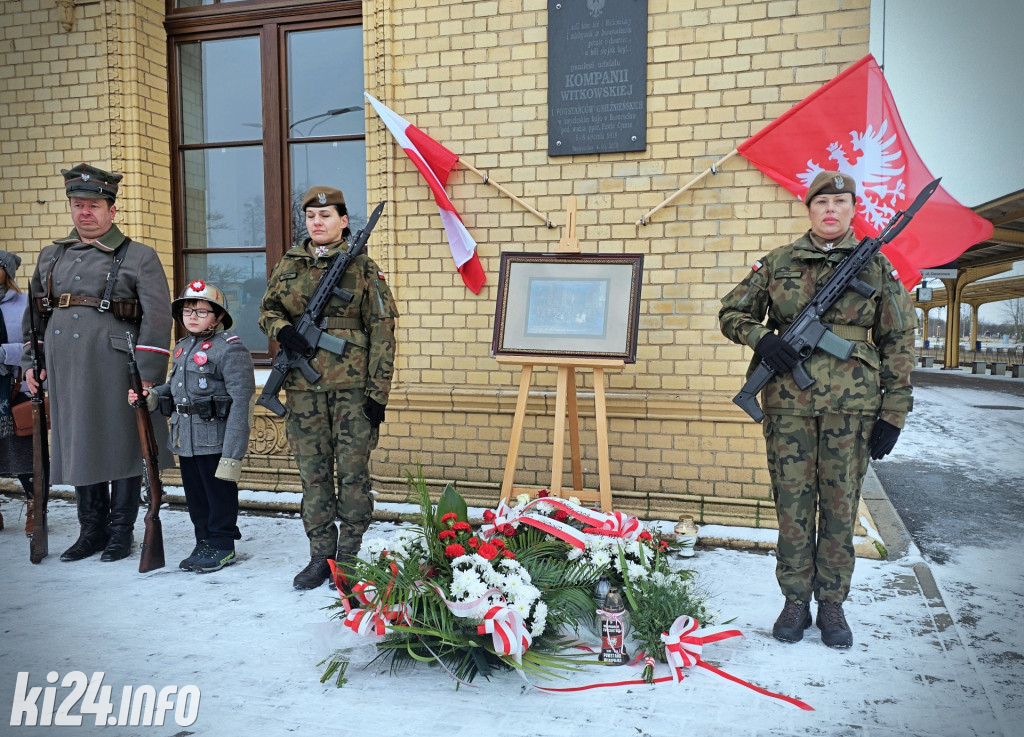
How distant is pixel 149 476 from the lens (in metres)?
3.91

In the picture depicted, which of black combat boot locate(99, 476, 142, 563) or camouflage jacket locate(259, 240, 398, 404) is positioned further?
black combat boot locate(99, 476, 142, 563)

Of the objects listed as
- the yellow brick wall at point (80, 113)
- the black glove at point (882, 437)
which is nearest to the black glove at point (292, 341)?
the black glove at point (882, 437)

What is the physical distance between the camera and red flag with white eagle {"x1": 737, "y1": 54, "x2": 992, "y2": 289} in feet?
13.4

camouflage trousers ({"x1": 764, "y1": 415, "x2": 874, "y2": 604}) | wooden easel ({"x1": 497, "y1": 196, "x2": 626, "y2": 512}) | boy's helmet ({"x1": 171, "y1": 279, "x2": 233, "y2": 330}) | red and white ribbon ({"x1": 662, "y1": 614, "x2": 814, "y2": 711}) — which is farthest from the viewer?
wooden easel ({"x1": 497, "y1": 196, "x2": 626, "y2": 512})

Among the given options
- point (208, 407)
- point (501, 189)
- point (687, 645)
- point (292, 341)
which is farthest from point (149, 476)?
point (687, 645)

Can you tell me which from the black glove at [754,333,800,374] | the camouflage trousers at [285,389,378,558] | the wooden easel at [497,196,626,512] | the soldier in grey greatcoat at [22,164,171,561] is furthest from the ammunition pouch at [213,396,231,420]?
the black glove at [754,333,800,374]

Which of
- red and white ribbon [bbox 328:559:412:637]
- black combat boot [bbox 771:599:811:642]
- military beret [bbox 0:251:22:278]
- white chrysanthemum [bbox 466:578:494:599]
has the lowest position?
black combat boot [bbox 771:599:811:642]

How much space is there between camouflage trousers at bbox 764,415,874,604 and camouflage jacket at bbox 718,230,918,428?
0.26 ft

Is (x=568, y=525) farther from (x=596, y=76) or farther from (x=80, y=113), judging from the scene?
(x=80, y=113)

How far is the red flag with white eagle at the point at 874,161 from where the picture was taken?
160 inches

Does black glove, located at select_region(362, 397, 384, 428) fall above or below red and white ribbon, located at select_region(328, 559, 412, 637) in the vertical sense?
above

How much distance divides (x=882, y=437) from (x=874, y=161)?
1.94 meters

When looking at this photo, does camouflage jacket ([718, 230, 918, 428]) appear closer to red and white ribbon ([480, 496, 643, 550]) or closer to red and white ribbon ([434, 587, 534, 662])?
red and white ribbon ([480, 496, 643, 550])

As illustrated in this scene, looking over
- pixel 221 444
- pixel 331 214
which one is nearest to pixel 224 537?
pixel 221 444
